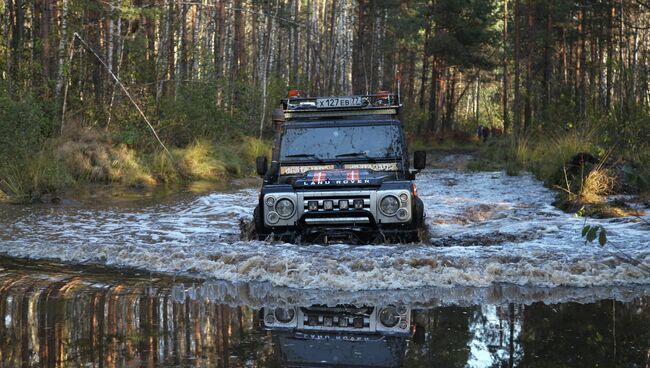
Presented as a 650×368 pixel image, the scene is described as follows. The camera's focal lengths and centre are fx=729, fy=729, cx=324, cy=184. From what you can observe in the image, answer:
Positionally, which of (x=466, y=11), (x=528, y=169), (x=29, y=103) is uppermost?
(x=466, y=11)

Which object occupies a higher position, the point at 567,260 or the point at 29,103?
the point at 29,103

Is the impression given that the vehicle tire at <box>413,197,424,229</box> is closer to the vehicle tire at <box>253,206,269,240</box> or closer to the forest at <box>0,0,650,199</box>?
the vehicle tire at <box>253,206,269,240</box>

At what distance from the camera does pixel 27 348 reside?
482cm

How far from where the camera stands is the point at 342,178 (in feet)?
29.6

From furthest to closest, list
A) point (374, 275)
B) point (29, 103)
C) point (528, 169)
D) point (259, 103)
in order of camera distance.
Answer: point (259, 103) < point (528, 169) < point (29, 103) < point (374, 275)

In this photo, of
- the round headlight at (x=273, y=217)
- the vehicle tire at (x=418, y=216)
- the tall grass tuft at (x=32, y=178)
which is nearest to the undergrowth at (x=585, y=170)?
the vehicle tire at (x=418, y=216)

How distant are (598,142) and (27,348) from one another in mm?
17079

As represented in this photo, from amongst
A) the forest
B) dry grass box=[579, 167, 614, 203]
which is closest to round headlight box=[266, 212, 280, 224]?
the forest

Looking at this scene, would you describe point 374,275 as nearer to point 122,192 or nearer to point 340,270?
point 340,270

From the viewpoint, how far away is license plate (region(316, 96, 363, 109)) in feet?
33.6

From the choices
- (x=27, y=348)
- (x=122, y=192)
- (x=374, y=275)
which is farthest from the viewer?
(x=122, y=192)

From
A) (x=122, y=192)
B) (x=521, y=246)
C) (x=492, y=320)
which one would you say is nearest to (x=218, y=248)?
(x=521, y=246)

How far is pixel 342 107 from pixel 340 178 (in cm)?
157

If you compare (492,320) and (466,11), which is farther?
(466,11)
